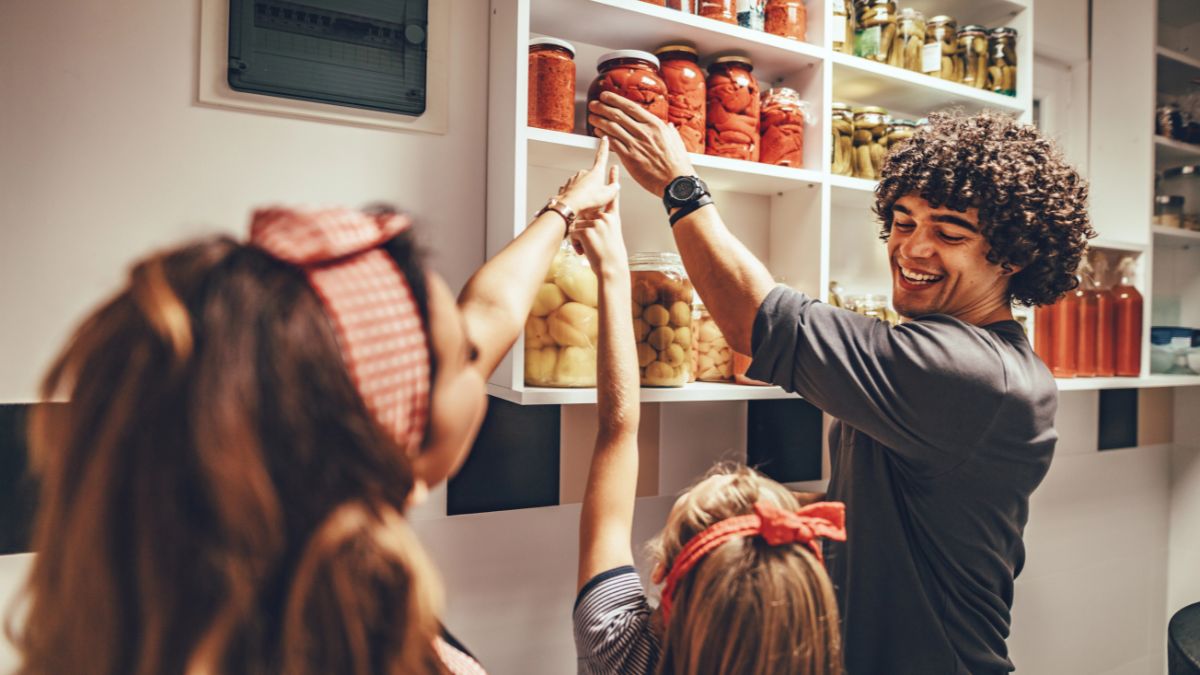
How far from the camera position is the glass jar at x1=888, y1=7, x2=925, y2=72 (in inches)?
53.7

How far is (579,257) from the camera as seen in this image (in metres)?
1.02

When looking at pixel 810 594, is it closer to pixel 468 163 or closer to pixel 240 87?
pixel 468 163

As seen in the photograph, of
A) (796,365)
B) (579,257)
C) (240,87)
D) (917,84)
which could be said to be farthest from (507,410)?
(917,84)

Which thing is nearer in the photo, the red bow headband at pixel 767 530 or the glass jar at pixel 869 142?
the red bow headband at pixel 767 530

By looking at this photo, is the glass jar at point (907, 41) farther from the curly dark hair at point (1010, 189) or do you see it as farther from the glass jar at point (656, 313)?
the glass jar at point (656, 313)

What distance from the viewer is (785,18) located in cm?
120

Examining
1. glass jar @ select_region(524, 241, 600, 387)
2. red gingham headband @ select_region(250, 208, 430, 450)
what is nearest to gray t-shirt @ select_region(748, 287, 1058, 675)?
glass jar @ select_region(524, 241, 600, 387)

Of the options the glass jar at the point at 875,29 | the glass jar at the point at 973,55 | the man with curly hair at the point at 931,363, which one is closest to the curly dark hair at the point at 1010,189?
the man with curly hair at the point at 931,363

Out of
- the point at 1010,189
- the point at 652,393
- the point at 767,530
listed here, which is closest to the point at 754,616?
the point at 767,530

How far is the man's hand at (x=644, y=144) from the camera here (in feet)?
3.38

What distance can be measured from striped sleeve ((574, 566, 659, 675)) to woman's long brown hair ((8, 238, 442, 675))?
1.32 feet

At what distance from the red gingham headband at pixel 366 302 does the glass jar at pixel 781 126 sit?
0.90 metres

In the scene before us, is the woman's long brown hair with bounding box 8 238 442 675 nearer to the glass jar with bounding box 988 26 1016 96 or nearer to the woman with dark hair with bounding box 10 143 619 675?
the woman with dark hair with bounding box 10 143 619 675

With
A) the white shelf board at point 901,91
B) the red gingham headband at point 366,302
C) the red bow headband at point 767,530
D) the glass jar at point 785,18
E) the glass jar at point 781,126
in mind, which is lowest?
the red bow headband at point 767,530
